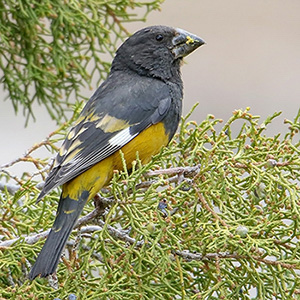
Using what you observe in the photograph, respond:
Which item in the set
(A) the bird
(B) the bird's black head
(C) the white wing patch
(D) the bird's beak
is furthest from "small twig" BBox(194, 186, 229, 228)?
(D) the bird's beak

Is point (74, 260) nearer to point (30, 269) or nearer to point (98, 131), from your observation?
point (30, 269)

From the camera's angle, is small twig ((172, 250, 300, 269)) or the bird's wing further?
the bird's wing

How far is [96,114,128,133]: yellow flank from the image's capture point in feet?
11.0

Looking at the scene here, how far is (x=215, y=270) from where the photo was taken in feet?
8.88

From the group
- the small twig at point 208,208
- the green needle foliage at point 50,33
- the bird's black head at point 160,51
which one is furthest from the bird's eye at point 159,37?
the small twig at point 208,208

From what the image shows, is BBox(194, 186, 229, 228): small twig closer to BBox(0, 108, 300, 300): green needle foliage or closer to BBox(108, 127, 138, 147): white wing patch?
BBox(0, 108, 300, 300): green needle foliage

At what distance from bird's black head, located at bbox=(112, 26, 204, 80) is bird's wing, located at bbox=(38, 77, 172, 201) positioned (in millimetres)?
92

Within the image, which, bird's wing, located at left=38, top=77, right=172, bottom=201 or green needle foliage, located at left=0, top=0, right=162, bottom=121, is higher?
green needle foliage, located at left=0, top=0, right=162, bottom=121

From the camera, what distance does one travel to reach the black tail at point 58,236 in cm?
274

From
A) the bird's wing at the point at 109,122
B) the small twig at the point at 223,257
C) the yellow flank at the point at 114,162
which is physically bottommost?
the small twig at the point at 223,257

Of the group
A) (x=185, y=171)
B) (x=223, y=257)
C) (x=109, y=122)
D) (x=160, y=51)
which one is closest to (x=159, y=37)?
(x=160, y=51)

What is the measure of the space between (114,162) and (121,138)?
120 mm

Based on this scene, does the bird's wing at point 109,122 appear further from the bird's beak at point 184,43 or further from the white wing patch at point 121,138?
the bird's beak at point 184,43

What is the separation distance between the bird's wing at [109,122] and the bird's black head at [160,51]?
92 millimetres
